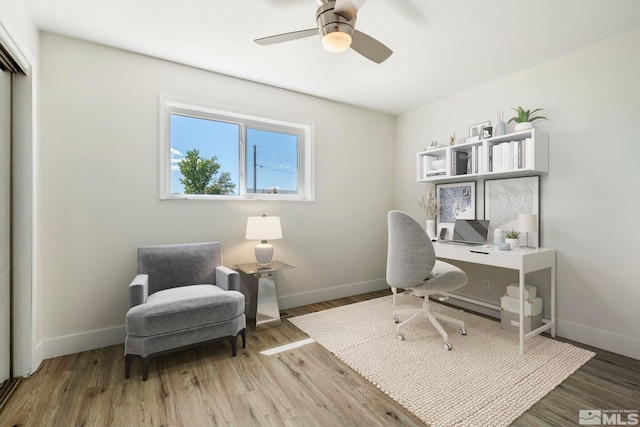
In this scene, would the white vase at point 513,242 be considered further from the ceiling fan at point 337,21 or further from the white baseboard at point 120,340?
the ceiling fan at point 337,21

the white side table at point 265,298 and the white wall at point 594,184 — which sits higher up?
the white wall at point 594,184

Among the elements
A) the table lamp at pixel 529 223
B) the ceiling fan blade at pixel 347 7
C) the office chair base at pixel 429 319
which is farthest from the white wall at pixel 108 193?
the table lamp at pixel 529 223

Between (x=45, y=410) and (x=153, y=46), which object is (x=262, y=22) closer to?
(x=153, y=46)

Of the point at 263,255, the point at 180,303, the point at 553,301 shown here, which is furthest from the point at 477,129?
the point at 180,303

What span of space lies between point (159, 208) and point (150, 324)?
1.09m

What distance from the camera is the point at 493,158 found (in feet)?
9.22

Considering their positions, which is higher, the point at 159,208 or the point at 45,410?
the point at 159,208

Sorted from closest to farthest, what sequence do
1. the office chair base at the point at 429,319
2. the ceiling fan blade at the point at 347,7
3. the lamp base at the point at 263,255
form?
1. the ceiling fan blade at the point at 347,7
2. the office chair base at the point at 429,319
3. the lamp base at the point at 263,255

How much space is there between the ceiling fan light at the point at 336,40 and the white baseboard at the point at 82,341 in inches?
106

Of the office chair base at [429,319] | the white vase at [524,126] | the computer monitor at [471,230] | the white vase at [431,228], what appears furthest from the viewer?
the white vase at [431,228]

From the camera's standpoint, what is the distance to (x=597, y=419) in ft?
5.09

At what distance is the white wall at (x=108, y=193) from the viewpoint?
226 centimetres

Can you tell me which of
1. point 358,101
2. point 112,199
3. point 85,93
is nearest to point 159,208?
point 112,199

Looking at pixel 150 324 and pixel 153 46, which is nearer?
pixel 150 324
